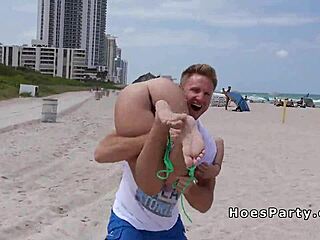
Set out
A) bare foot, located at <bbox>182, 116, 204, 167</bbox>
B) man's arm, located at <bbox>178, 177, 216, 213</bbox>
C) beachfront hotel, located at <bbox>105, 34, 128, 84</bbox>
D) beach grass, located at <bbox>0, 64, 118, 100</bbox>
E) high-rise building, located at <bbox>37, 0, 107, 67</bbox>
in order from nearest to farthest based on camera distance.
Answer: bare foot, located at <bbox>182, 116, 204, 167</bbox>, man's arm, located at <bbox>178, 177, 216, 213</bbox>, beach grass, located at <bbox>0, 64, 118, 100</bbox>, high-rise building, located at <bbox>37, 0, 107, 67</bbox>, beachfront hotel, located at <bbox>105, 34, 128, 84</bbox>

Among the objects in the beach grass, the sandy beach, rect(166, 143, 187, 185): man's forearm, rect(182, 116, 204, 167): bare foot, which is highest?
rect(182, 116, 204, 167): bare foot

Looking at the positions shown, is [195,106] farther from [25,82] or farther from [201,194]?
[25,82]

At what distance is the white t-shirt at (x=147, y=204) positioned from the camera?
2.08 metres

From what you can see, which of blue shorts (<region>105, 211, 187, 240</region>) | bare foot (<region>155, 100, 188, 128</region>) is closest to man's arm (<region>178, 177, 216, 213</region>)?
blue shorts (<region>105, 211, 187, 240</region>)

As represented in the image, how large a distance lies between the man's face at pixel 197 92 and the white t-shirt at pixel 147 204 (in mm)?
152

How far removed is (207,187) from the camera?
2096 mm

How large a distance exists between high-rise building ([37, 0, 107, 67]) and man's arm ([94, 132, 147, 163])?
126 m

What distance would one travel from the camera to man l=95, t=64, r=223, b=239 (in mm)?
1871

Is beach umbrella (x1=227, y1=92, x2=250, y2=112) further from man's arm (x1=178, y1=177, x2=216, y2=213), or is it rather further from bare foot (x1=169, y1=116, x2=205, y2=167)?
bare foot (x1=169, y1=116, x2=205, y2=167)

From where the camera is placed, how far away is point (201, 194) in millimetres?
2076

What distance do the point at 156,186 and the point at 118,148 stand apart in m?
0.17

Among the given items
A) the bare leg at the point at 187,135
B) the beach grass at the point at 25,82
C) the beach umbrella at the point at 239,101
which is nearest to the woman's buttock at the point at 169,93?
the bare leg at the point at 187,135

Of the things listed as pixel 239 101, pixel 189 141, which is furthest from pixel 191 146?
pixel 239 101

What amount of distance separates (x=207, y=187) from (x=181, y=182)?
217 millimetres
